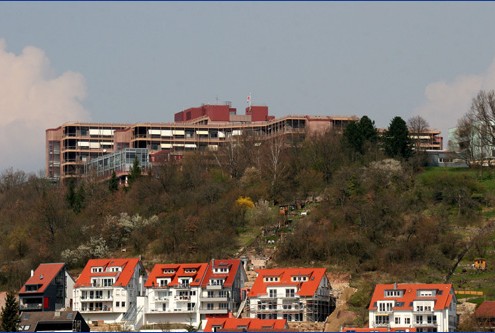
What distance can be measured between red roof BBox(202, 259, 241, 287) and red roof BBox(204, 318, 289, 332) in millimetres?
8206

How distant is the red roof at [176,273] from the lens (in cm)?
11112

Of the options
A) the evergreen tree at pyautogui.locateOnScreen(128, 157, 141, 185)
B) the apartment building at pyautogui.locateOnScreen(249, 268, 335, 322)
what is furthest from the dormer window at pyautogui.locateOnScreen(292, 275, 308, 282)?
the evergreen tree at pyautogui.locateOnScreen(128, 157, 141, 185)

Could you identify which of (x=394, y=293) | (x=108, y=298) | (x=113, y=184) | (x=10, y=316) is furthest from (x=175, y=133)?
(x=394, y=293)

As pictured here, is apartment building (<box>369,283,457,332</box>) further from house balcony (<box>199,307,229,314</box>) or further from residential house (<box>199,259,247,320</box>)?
residential house (<box>199,259,247,320</box>)

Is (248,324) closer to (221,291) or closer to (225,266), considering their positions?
(221,291)

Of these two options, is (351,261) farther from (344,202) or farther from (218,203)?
(218,203)

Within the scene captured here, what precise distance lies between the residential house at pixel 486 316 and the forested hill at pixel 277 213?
10.2 meters

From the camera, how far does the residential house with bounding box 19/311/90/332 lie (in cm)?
10438

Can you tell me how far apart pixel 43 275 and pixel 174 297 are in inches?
412

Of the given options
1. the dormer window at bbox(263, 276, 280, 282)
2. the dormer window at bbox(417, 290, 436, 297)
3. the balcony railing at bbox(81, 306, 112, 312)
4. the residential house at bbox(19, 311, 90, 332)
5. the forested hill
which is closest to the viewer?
the dormer window at bbox(417, 290, 436, 297)

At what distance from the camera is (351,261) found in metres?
115

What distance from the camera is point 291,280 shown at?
10862 cm

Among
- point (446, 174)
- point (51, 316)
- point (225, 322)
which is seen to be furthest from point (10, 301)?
point (446, 174)

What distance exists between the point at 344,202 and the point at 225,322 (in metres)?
26.2
